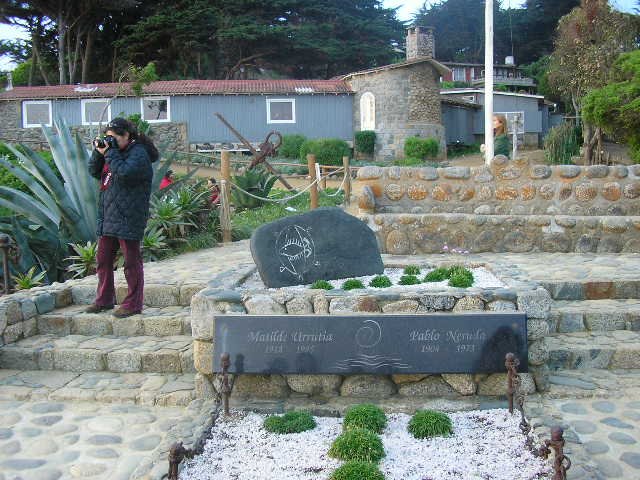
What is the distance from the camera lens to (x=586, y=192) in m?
8.22

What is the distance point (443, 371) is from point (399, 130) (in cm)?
2422

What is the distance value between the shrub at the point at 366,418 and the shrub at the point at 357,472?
1.48 feet

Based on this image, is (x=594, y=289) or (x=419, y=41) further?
(x=419, y=41)

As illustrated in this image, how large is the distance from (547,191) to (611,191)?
2.41ft

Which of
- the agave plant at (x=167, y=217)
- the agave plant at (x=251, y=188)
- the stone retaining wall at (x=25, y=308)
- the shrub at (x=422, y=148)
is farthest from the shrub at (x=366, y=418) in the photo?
the shrub at (x=422, y=148)

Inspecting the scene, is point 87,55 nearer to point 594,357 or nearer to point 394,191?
point 394,191

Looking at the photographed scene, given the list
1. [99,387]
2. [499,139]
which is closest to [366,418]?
[99,387]

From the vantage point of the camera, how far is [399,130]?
90.7ft

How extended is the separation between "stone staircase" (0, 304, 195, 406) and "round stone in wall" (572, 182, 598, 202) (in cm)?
505

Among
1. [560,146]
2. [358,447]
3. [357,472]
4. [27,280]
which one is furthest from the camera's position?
[560,146]

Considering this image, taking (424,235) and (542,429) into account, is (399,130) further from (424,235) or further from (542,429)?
(542,429)

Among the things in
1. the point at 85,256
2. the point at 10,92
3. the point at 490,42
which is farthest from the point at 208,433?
the point at 10,92

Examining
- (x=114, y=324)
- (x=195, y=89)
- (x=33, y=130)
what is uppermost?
(x=195, y=89)

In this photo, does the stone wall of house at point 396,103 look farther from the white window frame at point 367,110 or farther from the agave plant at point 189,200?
the agave plant at point 189,200
